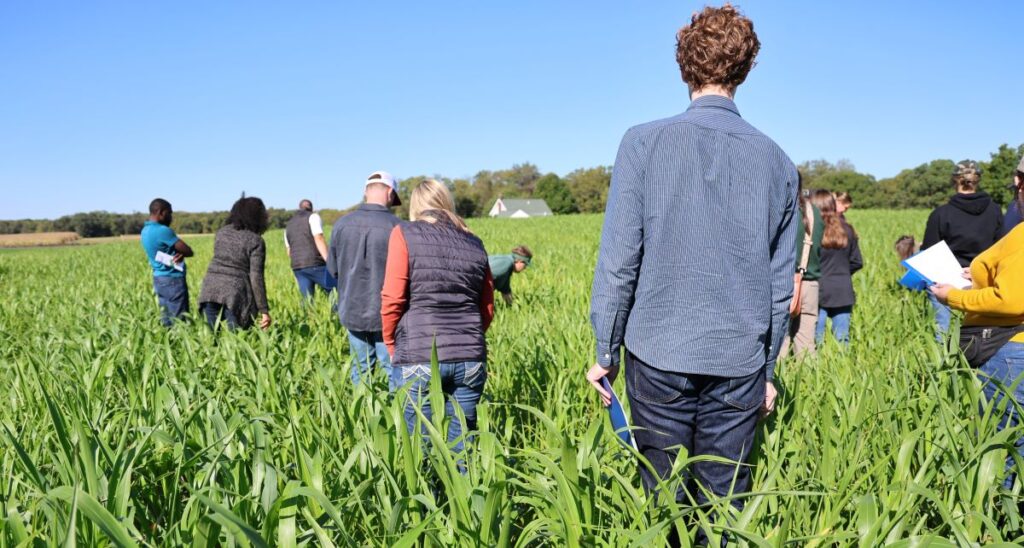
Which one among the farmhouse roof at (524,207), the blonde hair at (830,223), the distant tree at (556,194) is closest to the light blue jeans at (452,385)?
the blonde hair at (830,223)

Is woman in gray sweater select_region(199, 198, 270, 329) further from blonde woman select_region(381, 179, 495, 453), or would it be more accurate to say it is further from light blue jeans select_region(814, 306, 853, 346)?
light blue jeans select_region(814, 306, 853, 346)

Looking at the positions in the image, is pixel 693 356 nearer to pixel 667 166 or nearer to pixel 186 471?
pixel 667 166

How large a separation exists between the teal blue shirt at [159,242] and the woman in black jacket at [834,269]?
5260 millimetres

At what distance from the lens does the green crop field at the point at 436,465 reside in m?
1.59

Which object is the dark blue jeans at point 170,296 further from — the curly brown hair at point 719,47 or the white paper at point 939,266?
the white paper at point 939,266

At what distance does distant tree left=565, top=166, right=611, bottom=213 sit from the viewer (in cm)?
9269

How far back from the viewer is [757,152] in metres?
1.74

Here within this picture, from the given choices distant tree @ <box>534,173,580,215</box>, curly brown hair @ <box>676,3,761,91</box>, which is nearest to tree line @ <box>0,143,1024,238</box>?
distant tree @ <box>534,173,580,215</box>

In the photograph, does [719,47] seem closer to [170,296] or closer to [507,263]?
[507,263]

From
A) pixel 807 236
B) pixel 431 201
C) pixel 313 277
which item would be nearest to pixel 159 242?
pixel 313 277

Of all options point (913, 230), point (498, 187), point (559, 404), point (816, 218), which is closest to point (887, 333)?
point (816, 218)

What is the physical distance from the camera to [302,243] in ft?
21.4

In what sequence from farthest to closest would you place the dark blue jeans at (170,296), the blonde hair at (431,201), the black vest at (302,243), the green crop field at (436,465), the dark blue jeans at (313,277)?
the dark blue jeans at (313,277) < the black vest at (302,243) < the dark blue jeans at (170,296) < the blonde hair at (431,201) < the green crop field at (436,465)

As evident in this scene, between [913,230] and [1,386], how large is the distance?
20.0 m
